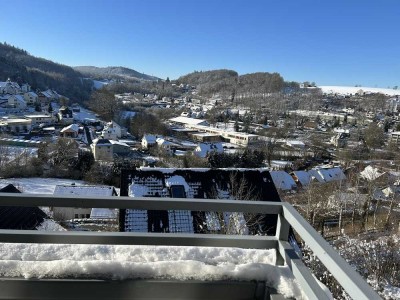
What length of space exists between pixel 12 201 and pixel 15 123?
39.8 metres

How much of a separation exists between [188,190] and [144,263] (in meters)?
6.84

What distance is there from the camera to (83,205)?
1.42 meters

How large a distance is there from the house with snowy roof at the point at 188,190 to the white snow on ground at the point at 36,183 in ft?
30.7

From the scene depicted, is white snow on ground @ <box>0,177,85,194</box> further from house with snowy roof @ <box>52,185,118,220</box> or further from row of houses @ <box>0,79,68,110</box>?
row of houses @ <box>0,79,68,110</box>

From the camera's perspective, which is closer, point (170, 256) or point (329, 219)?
point (170, 256)

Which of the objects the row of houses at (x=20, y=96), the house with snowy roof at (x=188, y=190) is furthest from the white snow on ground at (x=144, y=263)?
the row of houses at (x=20, y=96)

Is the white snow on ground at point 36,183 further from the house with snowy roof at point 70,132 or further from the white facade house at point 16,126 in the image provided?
the white facade house at point 16,126

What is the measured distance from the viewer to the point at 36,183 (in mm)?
17750

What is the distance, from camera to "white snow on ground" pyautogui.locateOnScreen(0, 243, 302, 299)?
4.88ft

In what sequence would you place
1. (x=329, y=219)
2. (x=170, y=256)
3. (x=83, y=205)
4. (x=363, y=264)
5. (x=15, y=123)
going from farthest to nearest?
(x=15, y=123) → (x=329, y=219) → (x=363, y=264) → (x=170, y=256) → (x=83, y=205)

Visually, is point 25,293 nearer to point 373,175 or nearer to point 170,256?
point 170,256

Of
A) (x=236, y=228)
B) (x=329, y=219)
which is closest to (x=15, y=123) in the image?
(x=329, y=219)

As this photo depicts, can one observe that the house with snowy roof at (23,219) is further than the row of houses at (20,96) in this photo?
No

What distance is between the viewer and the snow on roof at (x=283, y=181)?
63.4ft
